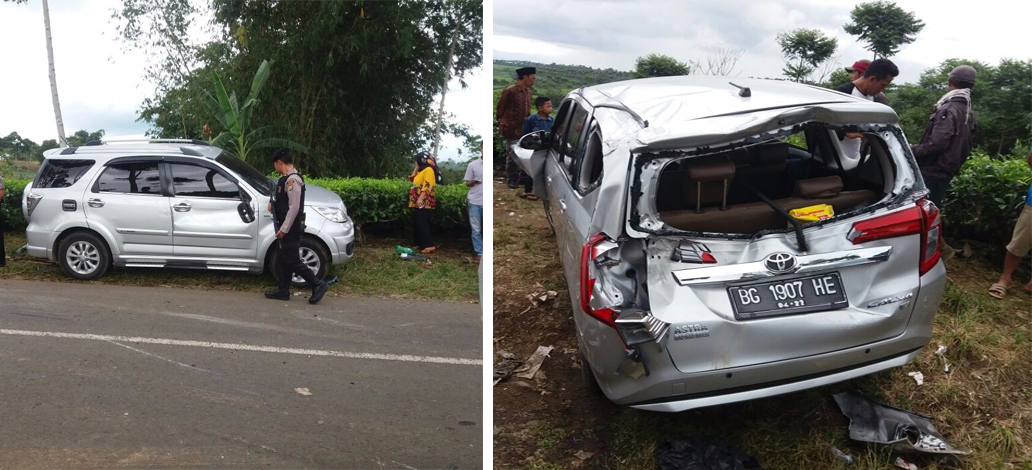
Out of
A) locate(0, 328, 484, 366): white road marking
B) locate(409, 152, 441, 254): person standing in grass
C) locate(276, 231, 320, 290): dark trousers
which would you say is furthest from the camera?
locate(409, 152, 441, 254): person standing in grass

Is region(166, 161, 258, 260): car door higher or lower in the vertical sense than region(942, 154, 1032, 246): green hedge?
lower

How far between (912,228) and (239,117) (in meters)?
8.19

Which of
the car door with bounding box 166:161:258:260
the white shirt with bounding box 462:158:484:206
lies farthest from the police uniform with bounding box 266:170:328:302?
the white shirt with bounding box 462:158:484:206

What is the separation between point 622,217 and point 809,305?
2.52 ft

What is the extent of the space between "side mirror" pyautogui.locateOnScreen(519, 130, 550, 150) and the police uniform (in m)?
1.95

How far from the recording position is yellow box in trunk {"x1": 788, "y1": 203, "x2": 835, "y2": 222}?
9.98 ft

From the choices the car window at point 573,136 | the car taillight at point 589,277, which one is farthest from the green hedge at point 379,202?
the car taillight at point 589,277

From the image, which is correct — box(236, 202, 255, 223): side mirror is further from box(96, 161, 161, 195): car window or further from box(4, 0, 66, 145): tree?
box(4, 0, 66, 145): tree

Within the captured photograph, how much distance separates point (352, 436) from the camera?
3.72m

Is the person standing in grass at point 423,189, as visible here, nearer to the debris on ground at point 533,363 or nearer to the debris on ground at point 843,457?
the debris on ground at point 533,363

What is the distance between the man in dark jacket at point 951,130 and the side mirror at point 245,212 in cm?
519

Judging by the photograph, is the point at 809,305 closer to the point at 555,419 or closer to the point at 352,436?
the point at 555,419

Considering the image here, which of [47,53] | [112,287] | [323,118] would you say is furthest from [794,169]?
[47,53]

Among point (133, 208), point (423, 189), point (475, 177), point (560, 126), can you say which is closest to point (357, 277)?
point (423, 189)
